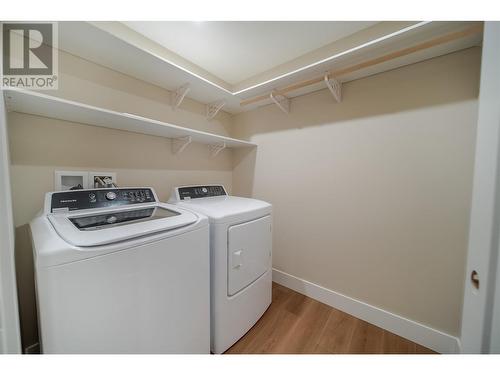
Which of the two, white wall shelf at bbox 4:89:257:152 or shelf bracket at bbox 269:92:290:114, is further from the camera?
shelf bracket at bbox 269:92:290:114

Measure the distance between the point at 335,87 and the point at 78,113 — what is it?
1.95 m

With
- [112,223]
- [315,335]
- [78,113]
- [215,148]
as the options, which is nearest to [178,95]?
[215,148]

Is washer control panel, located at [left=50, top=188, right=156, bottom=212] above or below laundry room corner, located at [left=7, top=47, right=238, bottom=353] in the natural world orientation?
below

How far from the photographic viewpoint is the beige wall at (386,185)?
1255 mm

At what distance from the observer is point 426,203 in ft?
4.42

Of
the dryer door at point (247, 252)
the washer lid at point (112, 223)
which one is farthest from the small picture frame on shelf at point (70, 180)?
the dryer door at point (247, 252)

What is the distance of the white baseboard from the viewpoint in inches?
51.9

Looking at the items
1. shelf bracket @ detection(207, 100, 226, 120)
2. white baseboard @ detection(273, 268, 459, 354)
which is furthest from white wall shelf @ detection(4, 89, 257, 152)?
white baseboard @ detection(273, 268, 459, 354)

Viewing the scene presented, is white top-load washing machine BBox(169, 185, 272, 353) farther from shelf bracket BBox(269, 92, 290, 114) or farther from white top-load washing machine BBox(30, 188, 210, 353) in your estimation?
shelf bracket BBox(269, 92, 290, 114)

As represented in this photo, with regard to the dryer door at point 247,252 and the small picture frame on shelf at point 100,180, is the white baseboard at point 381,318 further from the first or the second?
the small picture frame on shelf at point 100,180

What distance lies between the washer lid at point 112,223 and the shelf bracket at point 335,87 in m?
1.51

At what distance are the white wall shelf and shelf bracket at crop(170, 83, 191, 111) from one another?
0.35 m

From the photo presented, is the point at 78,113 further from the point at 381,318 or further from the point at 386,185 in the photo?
the point at 381,318

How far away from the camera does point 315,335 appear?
145cm
